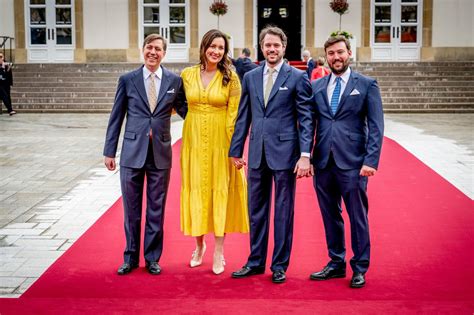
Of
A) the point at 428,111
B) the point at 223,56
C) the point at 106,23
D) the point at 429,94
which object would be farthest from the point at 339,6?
the point at 223,56

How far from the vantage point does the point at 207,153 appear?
17.4ft

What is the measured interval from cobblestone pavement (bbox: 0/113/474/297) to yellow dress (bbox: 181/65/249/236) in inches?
47.0

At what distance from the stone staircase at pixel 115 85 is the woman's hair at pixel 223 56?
16.2 m

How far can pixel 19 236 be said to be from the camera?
21.1ft

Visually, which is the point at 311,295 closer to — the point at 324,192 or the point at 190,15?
the point at 324,192

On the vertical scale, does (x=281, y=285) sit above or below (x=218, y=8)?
below

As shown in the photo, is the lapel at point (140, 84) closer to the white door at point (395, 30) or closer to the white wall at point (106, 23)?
the white wall at point (106, 23)

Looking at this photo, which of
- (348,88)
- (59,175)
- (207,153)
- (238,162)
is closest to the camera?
(348,88)

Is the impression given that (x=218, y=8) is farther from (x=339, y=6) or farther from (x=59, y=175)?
(x=59, y=175)

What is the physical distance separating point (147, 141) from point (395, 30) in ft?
71.3

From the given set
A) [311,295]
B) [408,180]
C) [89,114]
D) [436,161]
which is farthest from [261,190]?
[89,114]

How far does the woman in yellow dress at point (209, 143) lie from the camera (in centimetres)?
528

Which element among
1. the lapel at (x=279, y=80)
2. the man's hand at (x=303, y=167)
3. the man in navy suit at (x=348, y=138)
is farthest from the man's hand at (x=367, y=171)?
the lapel at (x=279, y=80)

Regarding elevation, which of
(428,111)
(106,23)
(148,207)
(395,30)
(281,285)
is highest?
(106,23)
